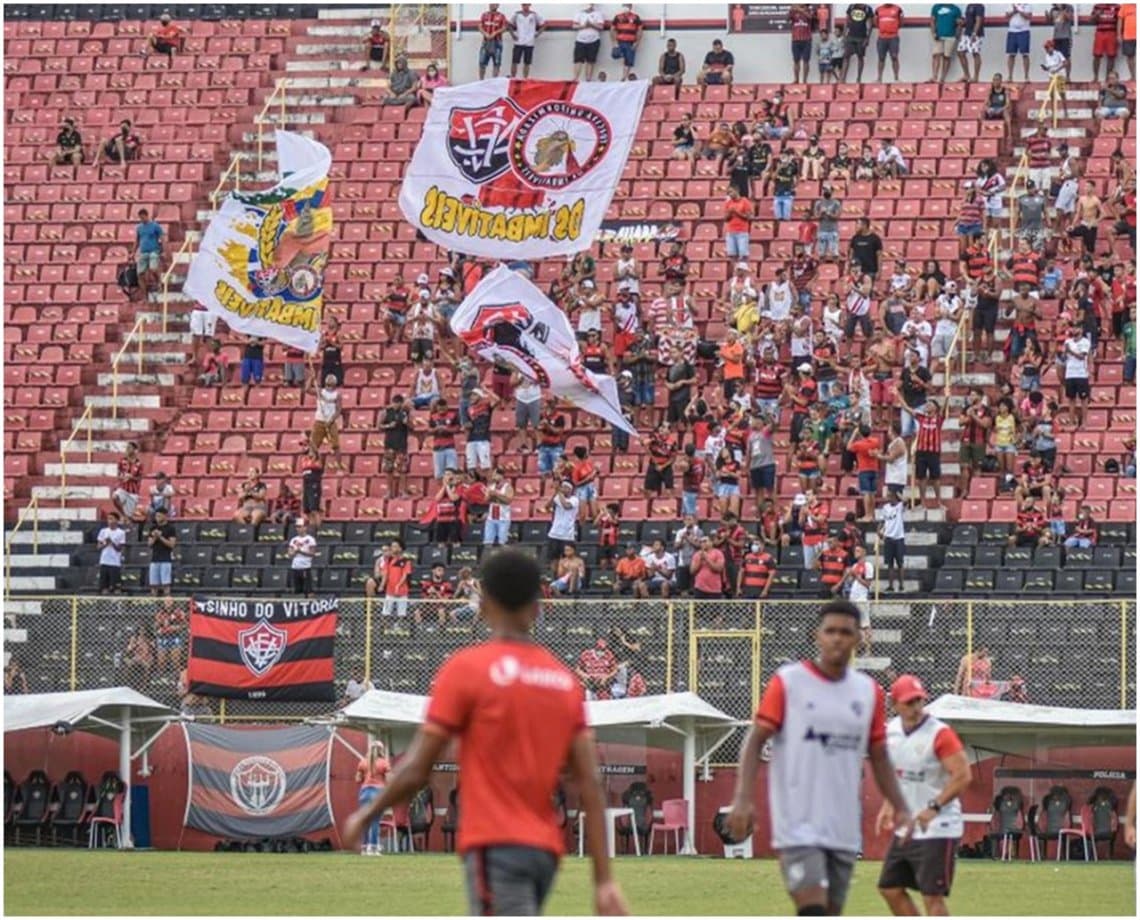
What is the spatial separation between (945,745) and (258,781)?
16.9m

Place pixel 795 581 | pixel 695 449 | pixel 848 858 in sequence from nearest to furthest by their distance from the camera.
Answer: pixel 848 858 < pixel 795 581 < pixel 695 449

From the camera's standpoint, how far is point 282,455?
38656mm

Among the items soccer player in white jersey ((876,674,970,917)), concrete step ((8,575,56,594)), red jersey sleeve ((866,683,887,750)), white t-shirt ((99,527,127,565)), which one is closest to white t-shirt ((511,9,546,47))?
white t-shirt ((99,527,127,565))

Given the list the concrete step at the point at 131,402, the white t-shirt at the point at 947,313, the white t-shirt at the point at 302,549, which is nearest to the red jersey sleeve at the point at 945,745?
the white t-shirt at the point at 302,549

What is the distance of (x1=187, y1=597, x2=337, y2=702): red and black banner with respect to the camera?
3002 centimetres

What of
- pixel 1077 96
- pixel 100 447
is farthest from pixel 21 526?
pixel 1077 96

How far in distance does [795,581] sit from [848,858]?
2197 centimetres

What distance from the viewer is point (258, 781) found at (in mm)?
29547

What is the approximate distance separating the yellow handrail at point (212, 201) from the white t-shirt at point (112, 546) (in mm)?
7679

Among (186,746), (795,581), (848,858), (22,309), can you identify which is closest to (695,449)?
(795,581)

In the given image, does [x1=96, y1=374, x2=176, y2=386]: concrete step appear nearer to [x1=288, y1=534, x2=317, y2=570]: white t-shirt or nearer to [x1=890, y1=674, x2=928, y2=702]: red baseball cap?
[x1=288, y1=534, x2=317, y2=570]: white t-shirt

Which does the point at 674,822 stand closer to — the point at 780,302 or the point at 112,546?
the point at 112,546

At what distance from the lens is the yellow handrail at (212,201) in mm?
42312

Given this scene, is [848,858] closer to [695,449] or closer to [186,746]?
[186,746]
